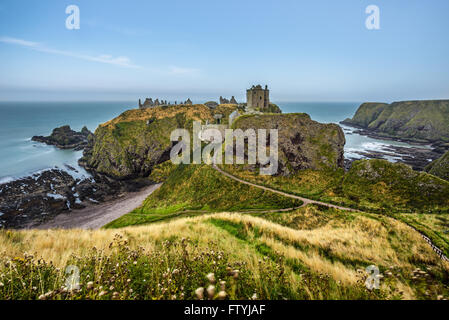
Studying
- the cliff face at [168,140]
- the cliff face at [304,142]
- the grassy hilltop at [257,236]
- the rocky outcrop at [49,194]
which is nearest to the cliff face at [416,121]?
the cliff face at [304,142]

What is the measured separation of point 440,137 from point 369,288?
17860 centimetres

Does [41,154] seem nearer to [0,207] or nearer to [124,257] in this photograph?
[0,207]

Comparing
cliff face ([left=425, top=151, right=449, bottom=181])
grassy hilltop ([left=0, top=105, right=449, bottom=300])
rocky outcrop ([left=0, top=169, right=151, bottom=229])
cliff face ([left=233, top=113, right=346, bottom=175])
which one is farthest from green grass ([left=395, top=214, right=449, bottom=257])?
rocky outcrop ([left=0, top=169, right=151, bottom=229])

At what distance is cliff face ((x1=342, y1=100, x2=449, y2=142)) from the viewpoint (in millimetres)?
127194

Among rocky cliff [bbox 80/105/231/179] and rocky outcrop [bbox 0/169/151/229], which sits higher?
rocky cliff [bbox 80/105/231/179]

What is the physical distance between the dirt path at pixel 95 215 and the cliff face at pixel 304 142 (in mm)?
33470

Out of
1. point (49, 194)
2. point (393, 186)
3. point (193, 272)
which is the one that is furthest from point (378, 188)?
point (49, 194)

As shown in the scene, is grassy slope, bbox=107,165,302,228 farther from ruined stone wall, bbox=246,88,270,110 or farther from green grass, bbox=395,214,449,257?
ruined stone wall, bbox=246,88,270,110

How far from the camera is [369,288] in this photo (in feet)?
9.84

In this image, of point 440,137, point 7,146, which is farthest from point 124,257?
point 440,137

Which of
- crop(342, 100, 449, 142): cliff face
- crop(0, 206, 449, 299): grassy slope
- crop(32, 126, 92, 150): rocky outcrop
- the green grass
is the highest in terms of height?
crop(342, 100, 449, 142): cliff face

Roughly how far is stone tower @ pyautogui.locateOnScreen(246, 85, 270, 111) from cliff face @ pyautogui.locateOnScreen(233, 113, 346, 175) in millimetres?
19091

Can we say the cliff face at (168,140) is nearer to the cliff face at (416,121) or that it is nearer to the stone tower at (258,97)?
the stone tower at (258,97)

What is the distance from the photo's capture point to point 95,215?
41.7 metres
